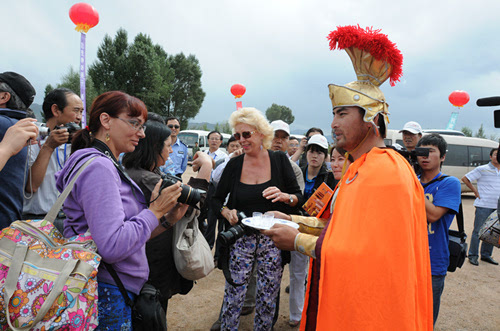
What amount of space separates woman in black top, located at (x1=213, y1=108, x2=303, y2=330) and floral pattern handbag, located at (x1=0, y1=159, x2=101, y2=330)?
1.57m

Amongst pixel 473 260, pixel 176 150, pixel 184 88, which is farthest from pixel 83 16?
pixel 184 88

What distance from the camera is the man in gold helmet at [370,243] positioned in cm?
138

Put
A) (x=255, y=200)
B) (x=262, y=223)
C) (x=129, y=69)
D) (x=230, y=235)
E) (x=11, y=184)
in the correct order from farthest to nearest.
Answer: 1. (x=129, y=69)
2. (x=255, y=200)
3. (x=230, y=235)
4. (x=262, y=223)
5. (x=11, y=184)

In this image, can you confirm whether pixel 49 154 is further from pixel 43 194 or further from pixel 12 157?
pixel 12 157

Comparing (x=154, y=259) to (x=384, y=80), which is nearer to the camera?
(x=384, y=80)

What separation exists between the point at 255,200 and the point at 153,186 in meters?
1.12

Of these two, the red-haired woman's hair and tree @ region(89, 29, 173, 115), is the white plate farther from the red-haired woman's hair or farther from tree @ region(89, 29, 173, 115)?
tree @ region(89, 29, 173, 115)

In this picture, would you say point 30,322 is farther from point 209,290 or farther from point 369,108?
point 209,290

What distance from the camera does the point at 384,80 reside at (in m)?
1.96

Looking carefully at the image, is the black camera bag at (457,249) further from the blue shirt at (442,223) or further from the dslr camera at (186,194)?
the dslr camera at (186,194)

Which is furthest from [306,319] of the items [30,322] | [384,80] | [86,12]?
[86,12]

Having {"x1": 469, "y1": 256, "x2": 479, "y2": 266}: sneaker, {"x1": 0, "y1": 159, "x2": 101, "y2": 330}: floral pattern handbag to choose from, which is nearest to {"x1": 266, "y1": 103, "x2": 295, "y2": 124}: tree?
{"x1": 469, "y1": 256, "x2": 479, "y2": 266}: sneaker

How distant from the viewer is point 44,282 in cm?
123

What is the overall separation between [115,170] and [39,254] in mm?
481
